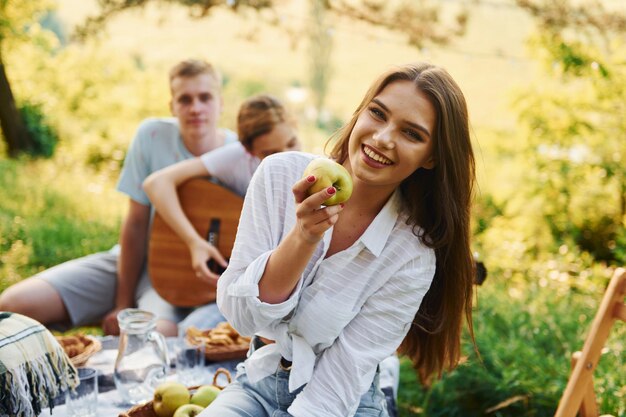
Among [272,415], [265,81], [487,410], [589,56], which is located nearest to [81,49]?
[265,81]

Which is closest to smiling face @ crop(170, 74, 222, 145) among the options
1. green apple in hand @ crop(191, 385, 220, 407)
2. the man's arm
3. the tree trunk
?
the man's arm

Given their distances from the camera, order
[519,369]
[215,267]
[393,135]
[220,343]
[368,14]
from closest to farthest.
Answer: [393,135] → [220,343] → [215,267] → [519,369] → [368,14]

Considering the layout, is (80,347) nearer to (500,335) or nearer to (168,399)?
(168,399)

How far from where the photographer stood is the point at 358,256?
6.32ft

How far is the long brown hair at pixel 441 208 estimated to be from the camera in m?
1.84

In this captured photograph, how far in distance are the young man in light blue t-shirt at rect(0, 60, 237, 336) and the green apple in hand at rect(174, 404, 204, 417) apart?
1.06 metres

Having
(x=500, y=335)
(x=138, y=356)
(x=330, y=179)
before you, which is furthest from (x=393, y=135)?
(x=500, y=335)

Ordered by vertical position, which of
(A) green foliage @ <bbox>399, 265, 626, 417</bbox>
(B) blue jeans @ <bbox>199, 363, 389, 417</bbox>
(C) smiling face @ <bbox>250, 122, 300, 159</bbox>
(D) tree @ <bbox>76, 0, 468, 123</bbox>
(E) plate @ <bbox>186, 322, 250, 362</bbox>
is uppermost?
(D) tree @ <bbox>76, 0, 468, 123</bbox>

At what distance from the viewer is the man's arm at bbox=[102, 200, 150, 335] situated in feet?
10.6

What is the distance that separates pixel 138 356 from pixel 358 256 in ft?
2.72

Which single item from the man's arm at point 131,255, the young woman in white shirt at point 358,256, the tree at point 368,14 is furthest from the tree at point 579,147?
the young woman in white shirt at point 358,256

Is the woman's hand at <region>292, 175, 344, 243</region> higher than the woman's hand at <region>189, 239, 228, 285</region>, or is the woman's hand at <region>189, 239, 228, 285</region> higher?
the woman's hand at <region>292, 175, 344, 243</region>

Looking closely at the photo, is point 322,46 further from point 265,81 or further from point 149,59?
point 149,59

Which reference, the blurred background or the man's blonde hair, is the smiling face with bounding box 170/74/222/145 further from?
the blurred background
